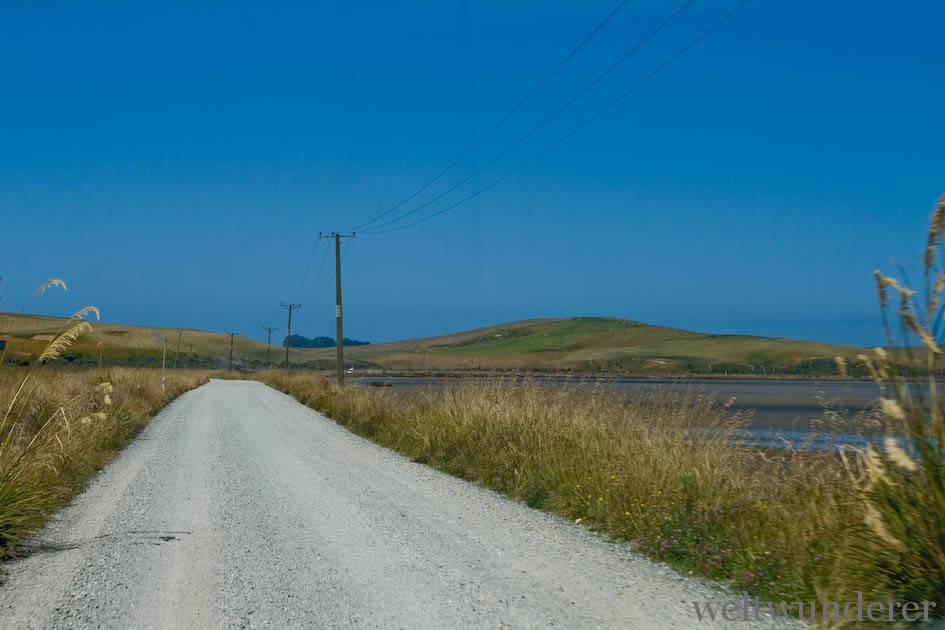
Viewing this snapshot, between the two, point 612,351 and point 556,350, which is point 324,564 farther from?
point 556,350

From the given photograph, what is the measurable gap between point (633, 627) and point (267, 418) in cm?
2275

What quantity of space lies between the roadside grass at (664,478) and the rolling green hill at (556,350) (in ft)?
202

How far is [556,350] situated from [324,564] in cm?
13316

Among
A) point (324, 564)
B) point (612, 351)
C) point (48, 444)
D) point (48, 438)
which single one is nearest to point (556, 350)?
point (612, 351)

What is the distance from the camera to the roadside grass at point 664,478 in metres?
6.44

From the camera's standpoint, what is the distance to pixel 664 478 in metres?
9.05

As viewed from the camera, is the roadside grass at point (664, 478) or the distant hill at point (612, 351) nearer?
the roadside grass at point (664, 478)

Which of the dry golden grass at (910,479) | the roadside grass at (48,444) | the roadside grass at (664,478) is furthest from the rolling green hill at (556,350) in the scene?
the dry golden grass at (910,479)

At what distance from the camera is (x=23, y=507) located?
7707 millimetres

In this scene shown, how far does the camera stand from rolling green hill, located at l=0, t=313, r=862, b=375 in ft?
334

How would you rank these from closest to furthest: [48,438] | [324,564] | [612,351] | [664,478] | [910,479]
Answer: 1. [910,479]
2. [324,564]
3. [48,438]
4. [664,478]
5. [612,351]

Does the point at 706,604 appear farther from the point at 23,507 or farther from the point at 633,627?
the point at 23,507

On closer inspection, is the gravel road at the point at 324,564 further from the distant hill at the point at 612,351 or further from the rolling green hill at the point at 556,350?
the rolling green hill at the point at 556,350

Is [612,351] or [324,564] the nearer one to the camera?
[324,564]
